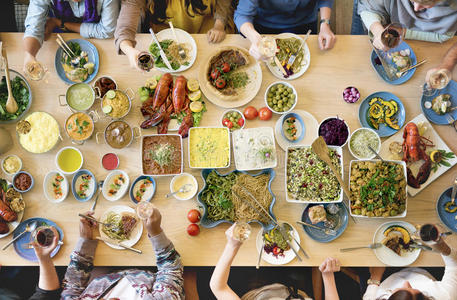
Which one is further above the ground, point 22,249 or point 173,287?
point 22,249

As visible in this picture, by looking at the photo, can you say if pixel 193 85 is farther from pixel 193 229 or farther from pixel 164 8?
pixel 193 229

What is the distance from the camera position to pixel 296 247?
2.51 meters

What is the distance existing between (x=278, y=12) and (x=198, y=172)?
170cm

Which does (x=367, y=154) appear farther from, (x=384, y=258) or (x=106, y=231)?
(x=106, y=231)

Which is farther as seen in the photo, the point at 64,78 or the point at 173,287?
the point at 64,78

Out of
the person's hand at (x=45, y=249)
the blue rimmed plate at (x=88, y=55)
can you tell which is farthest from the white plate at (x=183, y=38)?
the person's hand at (x=45, y=249)

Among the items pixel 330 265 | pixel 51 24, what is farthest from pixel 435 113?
pixel 51 24

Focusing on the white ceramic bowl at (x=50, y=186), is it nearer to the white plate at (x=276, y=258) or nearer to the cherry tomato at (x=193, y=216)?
the cherry tomato at (x=193, y=216)

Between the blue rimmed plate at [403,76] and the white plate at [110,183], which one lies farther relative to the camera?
the blue rimmed plate at [403,76]

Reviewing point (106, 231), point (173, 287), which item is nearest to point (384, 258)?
point (173, 287)

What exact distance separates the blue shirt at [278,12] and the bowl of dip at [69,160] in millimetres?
1727

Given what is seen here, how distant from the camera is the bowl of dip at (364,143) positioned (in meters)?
2.55

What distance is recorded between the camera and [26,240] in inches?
98.1

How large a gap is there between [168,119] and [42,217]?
126 cm
